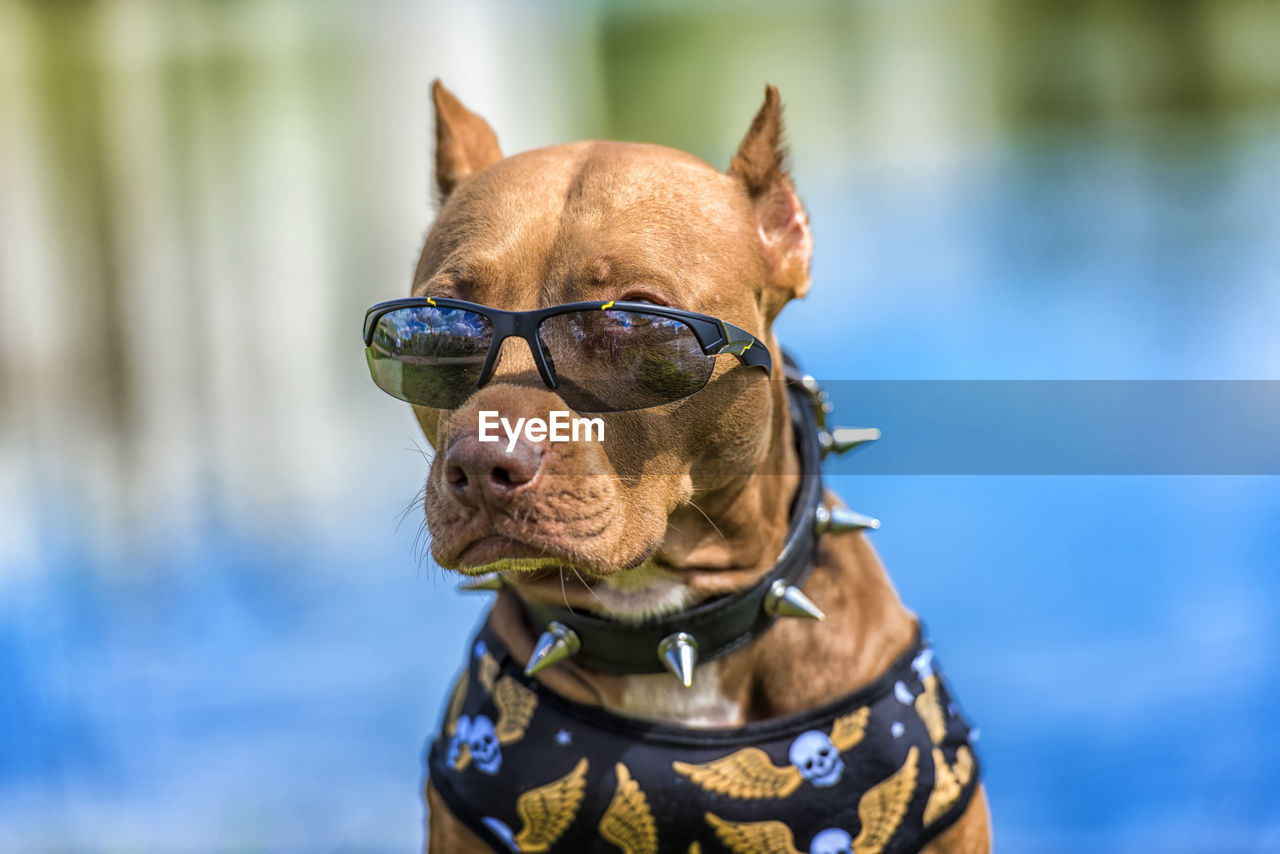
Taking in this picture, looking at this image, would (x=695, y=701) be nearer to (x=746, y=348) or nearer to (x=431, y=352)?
(x=746, y=348)

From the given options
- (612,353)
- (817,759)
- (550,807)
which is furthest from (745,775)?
(612,353)

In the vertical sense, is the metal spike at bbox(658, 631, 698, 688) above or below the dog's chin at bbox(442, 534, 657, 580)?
below

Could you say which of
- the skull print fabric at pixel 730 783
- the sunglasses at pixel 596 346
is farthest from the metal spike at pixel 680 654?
the sunglasses at pixel 596 346

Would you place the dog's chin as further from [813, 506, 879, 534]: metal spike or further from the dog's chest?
[813, 506, 879, 534]: metal spike

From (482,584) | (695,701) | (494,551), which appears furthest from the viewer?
(482,584)

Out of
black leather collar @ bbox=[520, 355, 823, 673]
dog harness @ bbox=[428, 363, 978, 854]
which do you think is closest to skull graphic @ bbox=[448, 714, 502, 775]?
dog harness @ bbox=[428, 363, 978, 854]

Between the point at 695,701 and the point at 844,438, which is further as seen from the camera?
the point at 844,438

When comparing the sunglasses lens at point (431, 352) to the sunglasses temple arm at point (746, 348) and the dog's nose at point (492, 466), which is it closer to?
the dog's nose at point (492, 466)
